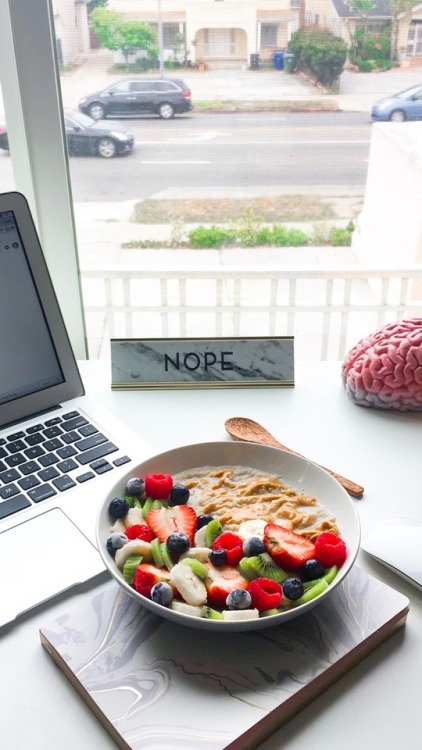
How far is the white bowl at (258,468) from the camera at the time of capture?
0.58 meters

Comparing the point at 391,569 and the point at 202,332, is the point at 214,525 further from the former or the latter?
the point at 202,332

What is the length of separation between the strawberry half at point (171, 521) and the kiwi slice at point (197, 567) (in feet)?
0.12

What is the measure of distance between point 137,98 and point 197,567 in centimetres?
99

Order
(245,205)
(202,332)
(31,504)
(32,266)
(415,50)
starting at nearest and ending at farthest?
1. (31,504)
2. (32,266)
3. (415,50)
4. (245,205)
5. (202,332)

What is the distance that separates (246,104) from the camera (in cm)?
134

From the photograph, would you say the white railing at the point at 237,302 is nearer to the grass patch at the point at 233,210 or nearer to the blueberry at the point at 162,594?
the grass patch at the point at 233,210

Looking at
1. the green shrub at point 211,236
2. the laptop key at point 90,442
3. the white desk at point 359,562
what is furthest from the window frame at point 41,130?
the laptop key at point 90,442

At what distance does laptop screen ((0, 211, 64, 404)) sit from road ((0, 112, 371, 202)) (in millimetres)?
447

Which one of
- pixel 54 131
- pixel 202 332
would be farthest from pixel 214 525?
pixel 202 332

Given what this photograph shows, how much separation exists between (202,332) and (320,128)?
2.67 feet

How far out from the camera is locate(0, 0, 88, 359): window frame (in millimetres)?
1088

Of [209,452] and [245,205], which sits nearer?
[209,452]

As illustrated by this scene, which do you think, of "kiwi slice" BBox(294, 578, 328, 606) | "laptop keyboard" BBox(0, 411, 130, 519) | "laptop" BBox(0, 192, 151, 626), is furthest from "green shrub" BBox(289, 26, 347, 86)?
"kiwi slice" BBox(294, 578, 328, 606)

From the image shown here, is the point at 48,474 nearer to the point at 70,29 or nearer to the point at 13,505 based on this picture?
the point at 13,505
